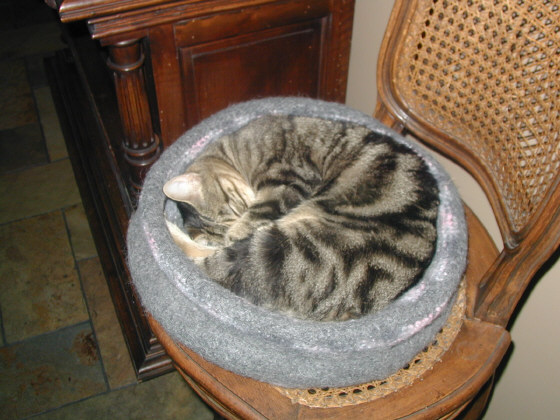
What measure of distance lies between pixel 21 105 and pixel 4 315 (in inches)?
43.1

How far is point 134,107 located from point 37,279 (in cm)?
83

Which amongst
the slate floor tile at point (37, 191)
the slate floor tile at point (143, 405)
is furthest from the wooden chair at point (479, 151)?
the slate floor tile at point (37, 191)

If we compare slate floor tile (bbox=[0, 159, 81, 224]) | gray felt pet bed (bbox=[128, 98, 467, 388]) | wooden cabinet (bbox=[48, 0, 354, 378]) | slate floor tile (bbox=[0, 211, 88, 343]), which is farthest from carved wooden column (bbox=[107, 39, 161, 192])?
slate floor tile (bbox=[0, 159, 81, 224])

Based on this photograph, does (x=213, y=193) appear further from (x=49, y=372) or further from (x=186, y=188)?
(x=49, y=372)

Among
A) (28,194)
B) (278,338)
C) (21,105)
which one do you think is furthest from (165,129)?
(21,105)

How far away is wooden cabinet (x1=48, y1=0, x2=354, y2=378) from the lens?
1038mm

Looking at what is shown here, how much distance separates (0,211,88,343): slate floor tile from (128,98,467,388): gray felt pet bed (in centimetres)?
78

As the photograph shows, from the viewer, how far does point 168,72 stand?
3.82 feet

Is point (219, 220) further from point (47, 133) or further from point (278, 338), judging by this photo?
point (47, 133)

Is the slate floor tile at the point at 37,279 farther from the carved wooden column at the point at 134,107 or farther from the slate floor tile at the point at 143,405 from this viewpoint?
the carved wooden column at the point at 134,107

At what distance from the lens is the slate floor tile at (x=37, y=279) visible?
151 centimetres

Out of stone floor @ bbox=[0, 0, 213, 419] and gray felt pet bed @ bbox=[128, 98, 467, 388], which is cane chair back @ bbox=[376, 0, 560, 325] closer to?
gray felt pet bed @ bbox=[128, 98, 467, 388]

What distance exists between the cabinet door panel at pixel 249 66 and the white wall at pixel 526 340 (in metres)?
0.19

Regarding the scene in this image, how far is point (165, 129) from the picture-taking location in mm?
1290
